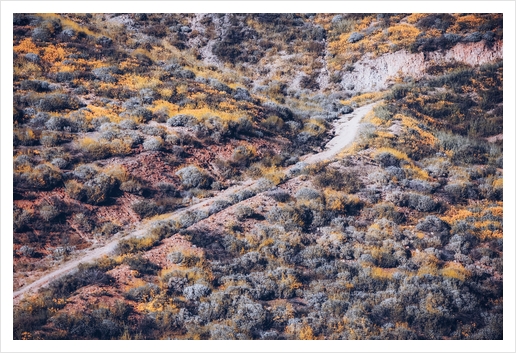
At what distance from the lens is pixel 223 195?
20625 millimetres

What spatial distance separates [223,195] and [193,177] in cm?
122

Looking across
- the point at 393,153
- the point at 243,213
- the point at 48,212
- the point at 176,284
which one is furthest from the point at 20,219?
the point at 393,153

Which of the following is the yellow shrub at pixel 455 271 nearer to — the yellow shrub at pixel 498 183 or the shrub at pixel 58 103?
the yellow shrub at pixel 498 183

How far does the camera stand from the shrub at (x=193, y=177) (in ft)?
67.4

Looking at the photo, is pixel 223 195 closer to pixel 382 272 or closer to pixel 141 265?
pixel 141 265

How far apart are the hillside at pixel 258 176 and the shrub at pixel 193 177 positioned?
6 cm

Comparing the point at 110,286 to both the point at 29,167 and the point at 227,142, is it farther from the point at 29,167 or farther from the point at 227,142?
the point at 227,142

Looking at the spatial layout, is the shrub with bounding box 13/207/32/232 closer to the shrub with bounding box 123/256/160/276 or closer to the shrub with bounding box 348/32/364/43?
the shrub with bounding box 123/256/160/276

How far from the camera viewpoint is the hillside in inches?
691

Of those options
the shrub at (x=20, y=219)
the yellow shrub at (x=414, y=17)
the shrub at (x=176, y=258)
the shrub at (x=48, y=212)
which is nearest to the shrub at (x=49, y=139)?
the shrub at (x=48, y=212)

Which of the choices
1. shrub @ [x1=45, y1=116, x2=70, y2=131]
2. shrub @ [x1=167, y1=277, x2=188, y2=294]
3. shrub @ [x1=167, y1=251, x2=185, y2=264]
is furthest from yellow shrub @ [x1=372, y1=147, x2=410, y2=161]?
shrub @ [x1=45, y1=116, x2=70, y2=131]

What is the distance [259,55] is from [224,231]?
939cm

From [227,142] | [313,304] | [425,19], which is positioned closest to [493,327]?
[313,304]

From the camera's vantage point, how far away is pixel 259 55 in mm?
25438
